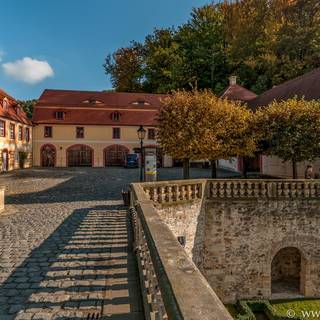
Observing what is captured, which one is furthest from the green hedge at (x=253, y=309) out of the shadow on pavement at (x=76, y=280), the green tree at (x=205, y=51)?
the green tree at (x=205, y=51)

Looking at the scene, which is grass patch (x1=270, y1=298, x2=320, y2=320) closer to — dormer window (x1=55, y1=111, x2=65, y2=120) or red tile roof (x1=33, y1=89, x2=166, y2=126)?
red tile roof (x1=33, y1=89, x2=166, y2=126)

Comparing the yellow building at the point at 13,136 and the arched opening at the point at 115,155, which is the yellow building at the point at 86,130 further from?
the yellow building at the point at 13,136

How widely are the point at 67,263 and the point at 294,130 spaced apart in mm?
14200

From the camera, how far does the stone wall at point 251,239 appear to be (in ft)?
44.4

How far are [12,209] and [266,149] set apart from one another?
14.1 m

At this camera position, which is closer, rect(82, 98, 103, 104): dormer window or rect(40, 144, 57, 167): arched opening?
rect(40, 144, 57, 167): arched opening

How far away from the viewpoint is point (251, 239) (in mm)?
13734

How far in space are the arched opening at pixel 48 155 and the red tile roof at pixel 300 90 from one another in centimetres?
A: 2390

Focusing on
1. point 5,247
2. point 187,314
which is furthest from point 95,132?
point 187,314

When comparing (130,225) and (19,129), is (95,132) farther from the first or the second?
(130,225)

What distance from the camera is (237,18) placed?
43.4 m

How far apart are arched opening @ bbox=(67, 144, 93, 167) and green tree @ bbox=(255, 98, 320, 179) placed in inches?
982

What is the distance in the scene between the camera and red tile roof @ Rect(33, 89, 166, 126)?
37750 mm

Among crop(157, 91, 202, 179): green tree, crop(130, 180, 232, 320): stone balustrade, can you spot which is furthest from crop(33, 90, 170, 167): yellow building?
crop(130, 180, 232, 320): stone balustrade
